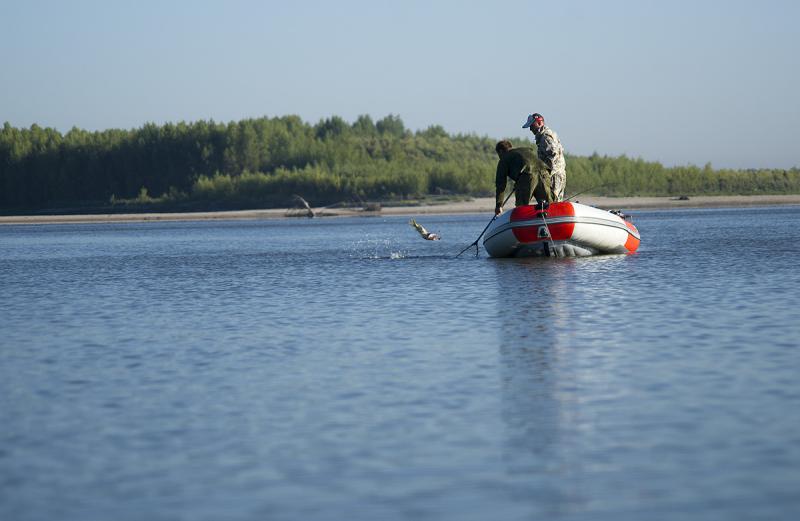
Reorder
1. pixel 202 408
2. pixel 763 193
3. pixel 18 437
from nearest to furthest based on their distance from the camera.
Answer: pixel 18 437
pixel 202 408
pixel 763 193

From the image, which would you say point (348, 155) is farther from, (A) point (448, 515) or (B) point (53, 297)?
(A) point (448, 515)

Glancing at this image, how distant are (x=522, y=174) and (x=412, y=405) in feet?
52.6

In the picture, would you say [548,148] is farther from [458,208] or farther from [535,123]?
[458,208]

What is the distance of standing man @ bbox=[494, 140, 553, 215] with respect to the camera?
24.9 m

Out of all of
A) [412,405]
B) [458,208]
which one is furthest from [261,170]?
[412,405]

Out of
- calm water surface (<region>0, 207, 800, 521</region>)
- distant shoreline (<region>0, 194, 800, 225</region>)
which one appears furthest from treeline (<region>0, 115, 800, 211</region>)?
calm water surface (<region>0, 207, 800, 521</region>)

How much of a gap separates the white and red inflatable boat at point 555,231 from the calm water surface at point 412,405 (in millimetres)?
5197

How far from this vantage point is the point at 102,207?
13088 cm

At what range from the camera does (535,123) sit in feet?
82.7

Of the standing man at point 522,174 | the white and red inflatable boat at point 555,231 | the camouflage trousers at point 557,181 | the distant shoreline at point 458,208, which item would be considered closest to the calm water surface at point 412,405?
Answer: the white and red inflatable boat at point 555,231

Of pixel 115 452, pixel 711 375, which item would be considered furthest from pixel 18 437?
pixel 711 375

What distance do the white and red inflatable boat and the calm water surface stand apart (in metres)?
5.20

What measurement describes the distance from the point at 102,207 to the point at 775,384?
125907mm

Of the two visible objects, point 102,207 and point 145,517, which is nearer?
point 145,517
